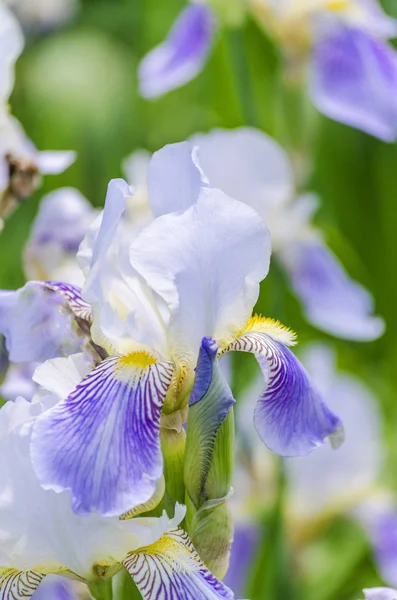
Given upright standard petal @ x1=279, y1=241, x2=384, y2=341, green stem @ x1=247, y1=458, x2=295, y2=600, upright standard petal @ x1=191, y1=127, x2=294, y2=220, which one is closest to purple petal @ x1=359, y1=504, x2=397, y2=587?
green stem @ x1=247, y1=458, x2=295, y2=600

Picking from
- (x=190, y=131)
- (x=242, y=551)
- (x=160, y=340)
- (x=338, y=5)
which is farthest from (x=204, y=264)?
(x=190, y=131)

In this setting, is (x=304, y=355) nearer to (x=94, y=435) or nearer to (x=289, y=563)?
(x=289, y=563)

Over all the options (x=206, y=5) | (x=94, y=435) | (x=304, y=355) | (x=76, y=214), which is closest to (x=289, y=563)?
(x=304, y=355)

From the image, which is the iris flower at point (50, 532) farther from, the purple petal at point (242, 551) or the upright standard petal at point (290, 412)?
the purple petal at point (242, 551)

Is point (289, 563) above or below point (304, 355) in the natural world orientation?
below

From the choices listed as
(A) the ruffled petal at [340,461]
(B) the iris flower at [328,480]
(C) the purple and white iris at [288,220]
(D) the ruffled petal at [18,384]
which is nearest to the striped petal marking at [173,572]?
(D) the ruffled petal at [18,384]

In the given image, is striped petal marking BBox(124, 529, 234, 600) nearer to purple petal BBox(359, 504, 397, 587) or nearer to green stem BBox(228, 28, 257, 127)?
purple petal BBox(359, 504, 397, 587)
